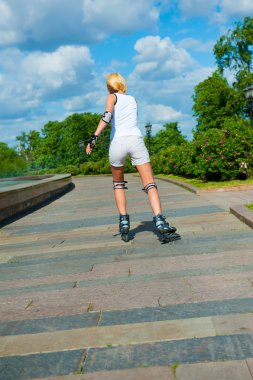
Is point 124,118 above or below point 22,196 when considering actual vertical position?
above

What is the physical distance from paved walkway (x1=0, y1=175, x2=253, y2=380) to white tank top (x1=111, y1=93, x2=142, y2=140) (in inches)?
51.4

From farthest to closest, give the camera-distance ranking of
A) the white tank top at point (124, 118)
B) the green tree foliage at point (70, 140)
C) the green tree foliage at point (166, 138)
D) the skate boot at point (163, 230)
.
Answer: the green tree foliage at point (166, 138) → the green tree foliage at point (70, 140) → the white tank top at point (124, 118) → the skate boot at point (163, 230)

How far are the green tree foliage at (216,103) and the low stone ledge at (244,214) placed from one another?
42394 mm

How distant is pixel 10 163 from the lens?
6650cm

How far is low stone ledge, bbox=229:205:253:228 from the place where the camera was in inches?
234

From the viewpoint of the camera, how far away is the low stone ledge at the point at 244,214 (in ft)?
19.5

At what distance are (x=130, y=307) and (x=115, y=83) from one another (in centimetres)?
319

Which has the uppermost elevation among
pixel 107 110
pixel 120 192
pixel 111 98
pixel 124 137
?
pixel 111 98

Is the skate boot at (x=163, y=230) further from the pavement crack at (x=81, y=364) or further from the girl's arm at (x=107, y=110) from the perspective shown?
the pavement crack at (x=81, y=364)

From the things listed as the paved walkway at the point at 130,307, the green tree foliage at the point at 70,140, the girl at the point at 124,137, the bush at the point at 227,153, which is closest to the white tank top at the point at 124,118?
the girl at the point at 124,137

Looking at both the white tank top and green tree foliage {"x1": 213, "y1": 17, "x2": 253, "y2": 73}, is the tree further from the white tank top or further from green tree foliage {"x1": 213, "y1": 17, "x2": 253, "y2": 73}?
the white tank top

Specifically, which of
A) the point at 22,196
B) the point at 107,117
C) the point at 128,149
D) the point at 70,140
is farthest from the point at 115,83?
the point at 70,140

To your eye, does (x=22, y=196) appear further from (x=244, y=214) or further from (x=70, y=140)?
(x=70, y=140)

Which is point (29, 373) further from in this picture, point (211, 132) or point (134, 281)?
point (211, 132)
